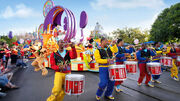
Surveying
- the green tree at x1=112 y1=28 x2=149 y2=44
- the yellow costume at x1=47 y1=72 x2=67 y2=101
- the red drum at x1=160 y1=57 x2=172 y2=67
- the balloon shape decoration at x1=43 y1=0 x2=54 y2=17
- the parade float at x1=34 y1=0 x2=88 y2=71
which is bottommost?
the yellow costume at x1=47 y1=72 x2=67 y2=101

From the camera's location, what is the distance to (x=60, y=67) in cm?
294

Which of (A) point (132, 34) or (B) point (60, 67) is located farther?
(A) point (132, 34)

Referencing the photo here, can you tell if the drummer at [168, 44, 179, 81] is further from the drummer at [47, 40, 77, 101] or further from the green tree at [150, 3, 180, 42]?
the green tree at [150, 3, 180, 42]

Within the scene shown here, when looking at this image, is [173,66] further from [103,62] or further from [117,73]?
[103,62]

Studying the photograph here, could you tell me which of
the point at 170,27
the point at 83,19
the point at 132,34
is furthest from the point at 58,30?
the point at 132,34

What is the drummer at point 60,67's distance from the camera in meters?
2.80

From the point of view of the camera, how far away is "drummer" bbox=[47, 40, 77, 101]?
2.80 meters

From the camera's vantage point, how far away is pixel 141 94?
429 cm

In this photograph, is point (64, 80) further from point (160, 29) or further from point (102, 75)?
point (160, 29)

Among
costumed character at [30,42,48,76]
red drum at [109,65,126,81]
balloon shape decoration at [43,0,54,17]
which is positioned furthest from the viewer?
balloon shape decoration at [43,0,54,17]

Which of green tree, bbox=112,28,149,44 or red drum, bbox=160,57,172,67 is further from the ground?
green tree, bbox=112,28,149,44

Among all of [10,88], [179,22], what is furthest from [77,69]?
[179,22]

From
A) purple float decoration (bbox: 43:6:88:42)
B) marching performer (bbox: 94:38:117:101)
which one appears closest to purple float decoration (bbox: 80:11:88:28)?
purple float decoration (bbox: 43:6:88:42)

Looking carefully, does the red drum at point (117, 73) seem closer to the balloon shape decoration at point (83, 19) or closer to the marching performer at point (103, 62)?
the marching performer at point (103, 62)
